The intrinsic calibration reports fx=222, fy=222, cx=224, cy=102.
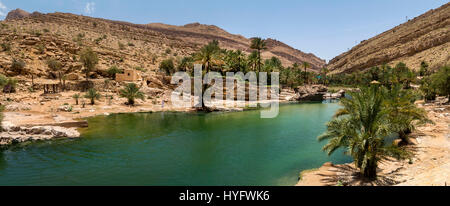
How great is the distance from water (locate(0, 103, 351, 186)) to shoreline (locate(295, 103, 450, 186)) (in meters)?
1.22

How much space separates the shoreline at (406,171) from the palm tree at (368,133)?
29.0 inches

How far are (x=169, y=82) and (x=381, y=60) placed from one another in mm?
103223

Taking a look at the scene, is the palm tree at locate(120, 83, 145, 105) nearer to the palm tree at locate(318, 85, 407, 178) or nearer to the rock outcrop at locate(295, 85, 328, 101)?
the palm tree at locate(318, 85, 407, 178)

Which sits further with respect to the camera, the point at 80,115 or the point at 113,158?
the point at 80,115

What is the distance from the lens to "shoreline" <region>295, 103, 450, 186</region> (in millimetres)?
8539

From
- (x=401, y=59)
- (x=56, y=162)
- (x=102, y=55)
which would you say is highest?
(x=401, y=59)

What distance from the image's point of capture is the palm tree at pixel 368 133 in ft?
30.1

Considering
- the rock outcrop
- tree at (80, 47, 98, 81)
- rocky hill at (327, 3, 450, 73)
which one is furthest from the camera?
rocky hill at (327, 3, 450, 73)

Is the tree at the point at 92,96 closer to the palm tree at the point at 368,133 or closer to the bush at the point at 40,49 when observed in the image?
the bush at the point at 40,49

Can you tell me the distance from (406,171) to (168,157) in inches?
495

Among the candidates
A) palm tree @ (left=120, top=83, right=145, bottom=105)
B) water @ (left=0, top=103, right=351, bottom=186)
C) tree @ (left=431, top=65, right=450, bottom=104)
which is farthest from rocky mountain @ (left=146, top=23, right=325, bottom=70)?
water @ (left=0, top=103, right=351, bottom=186)
